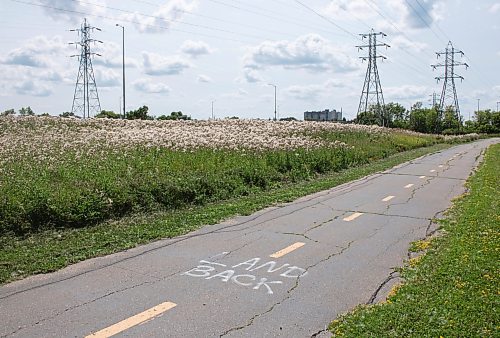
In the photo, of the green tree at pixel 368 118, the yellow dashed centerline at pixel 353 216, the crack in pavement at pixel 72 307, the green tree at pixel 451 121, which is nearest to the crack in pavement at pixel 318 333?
the crack in pavement at pixel 72 307

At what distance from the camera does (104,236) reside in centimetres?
936

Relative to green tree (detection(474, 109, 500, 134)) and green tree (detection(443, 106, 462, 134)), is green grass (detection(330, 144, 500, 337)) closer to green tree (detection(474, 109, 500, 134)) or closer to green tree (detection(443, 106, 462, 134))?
green tree (detection(443, 106, 462, 134))

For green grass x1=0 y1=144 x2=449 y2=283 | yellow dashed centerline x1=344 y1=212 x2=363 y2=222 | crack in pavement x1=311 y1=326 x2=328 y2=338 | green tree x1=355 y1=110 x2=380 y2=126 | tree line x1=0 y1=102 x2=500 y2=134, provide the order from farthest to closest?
tree line x1=0 y1=102 x2=500 y2=134 → green tree x1=355 y1=110 x2=380 y2=126 → yellow dashed centerline x1=344 y1=212 x2=363 y2=222 → green grass x1=0 y1=144 x2=449 y2=283 → crack in pavement x1=311 y1=326 x2=328 y2=338

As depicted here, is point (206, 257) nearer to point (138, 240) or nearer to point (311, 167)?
point (138, 240)

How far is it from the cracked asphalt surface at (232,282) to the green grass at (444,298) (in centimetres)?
37

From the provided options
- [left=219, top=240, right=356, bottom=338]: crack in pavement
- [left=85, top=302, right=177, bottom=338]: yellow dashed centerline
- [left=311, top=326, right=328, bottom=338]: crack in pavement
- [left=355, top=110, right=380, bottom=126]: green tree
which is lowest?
[left=311, top=326, right=328, bottom=338]: crack in pavement

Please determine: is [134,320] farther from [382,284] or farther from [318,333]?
[382,284]

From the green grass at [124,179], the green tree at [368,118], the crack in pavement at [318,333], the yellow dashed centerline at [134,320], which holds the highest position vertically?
the green tree at [368,118]

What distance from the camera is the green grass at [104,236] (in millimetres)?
7648

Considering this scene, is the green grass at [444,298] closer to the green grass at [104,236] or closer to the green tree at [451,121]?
the green grass at [104,236]

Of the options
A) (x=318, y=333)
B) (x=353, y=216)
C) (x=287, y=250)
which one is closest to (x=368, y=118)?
(x=353, y=216)

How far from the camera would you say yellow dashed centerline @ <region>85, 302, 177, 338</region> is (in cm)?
514

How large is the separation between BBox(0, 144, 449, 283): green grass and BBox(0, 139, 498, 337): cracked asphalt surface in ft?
1.25

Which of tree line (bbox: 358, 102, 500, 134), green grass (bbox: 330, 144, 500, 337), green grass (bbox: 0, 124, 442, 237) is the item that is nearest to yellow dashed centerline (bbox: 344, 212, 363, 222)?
green grass (bbox: 330, 144, 500, 337)
